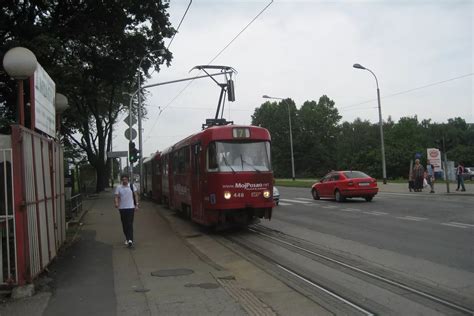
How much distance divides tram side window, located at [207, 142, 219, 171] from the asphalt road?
2804 millimetres

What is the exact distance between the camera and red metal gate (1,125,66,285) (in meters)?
7.12

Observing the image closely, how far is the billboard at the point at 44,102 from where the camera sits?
8703 mm

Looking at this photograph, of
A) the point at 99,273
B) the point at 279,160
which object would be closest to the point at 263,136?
the point at 99,273

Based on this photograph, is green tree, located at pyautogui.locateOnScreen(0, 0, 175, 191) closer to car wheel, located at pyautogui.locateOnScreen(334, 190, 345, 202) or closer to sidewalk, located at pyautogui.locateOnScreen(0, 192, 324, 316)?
sidewalk, located at pyautogui.locateOnScreen(0, 192, 324, 316)

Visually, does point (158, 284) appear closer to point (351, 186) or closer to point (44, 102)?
point (44, 102)

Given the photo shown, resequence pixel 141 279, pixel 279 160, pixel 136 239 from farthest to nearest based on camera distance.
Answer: pixel 279 160 < pixel 136 239 < pixel 141 279

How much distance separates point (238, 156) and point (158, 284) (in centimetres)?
640

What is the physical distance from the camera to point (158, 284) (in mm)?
7801

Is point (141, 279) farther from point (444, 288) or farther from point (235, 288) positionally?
point (444, 288)

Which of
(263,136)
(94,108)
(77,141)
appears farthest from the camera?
(77,141)

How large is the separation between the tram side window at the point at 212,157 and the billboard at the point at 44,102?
444 cm

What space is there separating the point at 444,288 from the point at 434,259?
2.09 m

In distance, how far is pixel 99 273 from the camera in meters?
8.87

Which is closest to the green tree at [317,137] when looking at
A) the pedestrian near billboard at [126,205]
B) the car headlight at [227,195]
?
the car headlight at [227,195]
